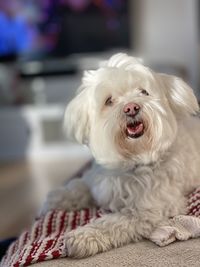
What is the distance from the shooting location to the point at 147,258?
870 mm

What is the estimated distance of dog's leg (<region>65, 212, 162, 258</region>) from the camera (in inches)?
37.3

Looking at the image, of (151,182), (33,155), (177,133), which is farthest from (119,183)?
(33,155)

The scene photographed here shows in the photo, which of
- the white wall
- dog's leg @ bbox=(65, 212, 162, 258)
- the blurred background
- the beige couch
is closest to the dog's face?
dog's leg @ bbox=(65, 212, 162, 258)

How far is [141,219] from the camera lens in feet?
3.61

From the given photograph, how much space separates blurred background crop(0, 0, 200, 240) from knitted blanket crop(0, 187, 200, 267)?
251 centimetres

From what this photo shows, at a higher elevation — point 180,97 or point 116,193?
point 180,97

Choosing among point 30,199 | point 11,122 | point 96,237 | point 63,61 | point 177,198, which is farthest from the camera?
point 63,61

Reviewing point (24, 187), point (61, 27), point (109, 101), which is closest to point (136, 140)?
point (109, 101)

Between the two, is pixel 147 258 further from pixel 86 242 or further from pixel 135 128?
pixel 135 128

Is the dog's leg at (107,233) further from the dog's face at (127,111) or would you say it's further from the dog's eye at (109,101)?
the dog's eye at (109,101)

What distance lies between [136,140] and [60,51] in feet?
10.4

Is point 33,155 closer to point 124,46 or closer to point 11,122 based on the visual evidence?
point 11,122

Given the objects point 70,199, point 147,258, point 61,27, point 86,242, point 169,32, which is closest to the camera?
point 147,258

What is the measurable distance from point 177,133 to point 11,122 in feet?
9.55
